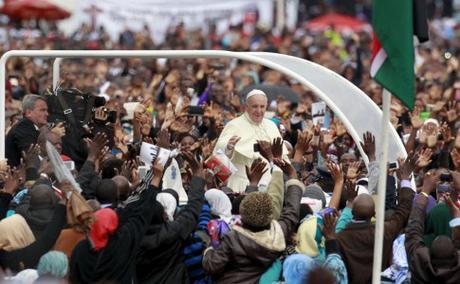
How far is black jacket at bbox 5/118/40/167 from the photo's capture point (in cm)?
1302

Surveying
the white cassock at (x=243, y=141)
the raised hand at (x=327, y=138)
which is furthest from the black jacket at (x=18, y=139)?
the raised hand at (x=327, y=138)

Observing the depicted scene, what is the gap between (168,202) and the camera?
34.1ft

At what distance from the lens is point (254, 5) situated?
30.4 meters

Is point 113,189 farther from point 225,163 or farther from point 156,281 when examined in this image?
point 225,163

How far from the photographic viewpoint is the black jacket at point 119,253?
30.6ft

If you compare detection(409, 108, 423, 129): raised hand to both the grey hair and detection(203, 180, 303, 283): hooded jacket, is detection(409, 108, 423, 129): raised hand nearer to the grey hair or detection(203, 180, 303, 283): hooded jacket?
the grey hair

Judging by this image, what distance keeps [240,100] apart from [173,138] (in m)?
3.85

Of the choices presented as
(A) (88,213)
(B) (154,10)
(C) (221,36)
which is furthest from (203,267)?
(C) (221,36)

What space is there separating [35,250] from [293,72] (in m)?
3.38

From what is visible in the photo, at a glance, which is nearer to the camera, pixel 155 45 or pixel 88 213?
pixel 88 213

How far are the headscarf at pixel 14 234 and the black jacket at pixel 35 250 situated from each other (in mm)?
41

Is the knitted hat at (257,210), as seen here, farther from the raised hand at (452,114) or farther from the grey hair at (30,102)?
the raised hand at (452,114)

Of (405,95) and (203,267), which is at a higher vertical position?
(405,95)

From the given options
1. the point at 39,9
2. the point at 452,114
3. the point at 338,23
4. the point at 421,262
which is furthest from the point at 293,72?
the point at 338,23
